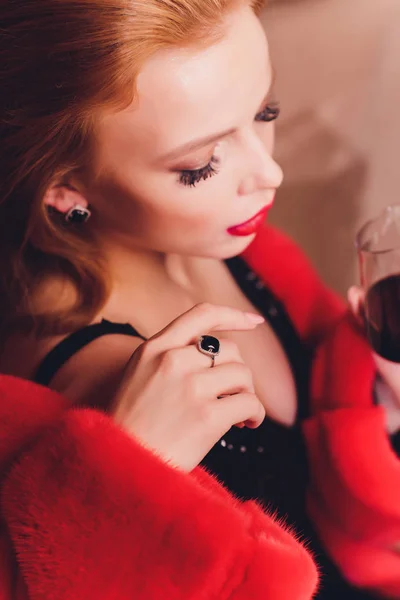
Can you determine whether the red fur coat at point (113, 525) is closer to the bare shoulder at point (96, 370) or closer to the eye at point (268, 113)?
the bare shoulder at point (96, 370)

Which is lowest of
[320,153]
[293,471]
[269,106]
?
[293,471]

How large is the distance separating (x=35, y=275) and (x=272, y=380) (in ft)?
1.04

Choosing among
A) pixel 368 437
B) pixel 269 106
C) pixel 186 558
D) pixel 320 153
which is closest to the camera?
pixel 186 558

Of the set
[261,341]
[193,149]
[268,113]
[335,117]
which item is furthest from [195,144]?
[335,117]

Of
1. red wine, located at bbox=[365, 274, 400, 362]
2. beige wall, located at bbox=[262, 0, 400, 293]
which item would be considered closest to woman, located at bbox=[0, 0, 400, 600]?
red wine, located at bbox=[365, 274, 400, 362]

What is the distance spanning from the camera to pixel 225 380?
0.48m

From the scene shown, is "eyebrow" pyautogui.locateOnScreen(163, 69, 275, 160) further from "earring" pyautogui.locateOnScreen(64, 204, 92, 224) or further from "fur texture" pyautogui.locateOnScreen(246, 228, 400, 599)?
"fur texture" pyautogui.locateOnScreen(246, 228, 400, 599)

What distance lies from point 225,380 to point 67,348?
0.67 feet

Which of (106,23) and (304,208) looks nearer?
(106,23)

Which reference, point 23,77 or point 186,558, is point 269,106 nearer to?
point 23,77

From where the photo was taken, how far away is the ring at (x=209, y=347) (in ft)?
1.60

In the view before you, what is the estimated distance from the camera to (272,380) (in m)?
0.77

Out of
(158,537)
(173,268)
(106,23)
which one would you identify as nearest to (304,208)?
(173,268)

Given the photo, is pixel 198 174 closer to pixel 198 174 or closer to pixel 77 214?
pixel 198 174
